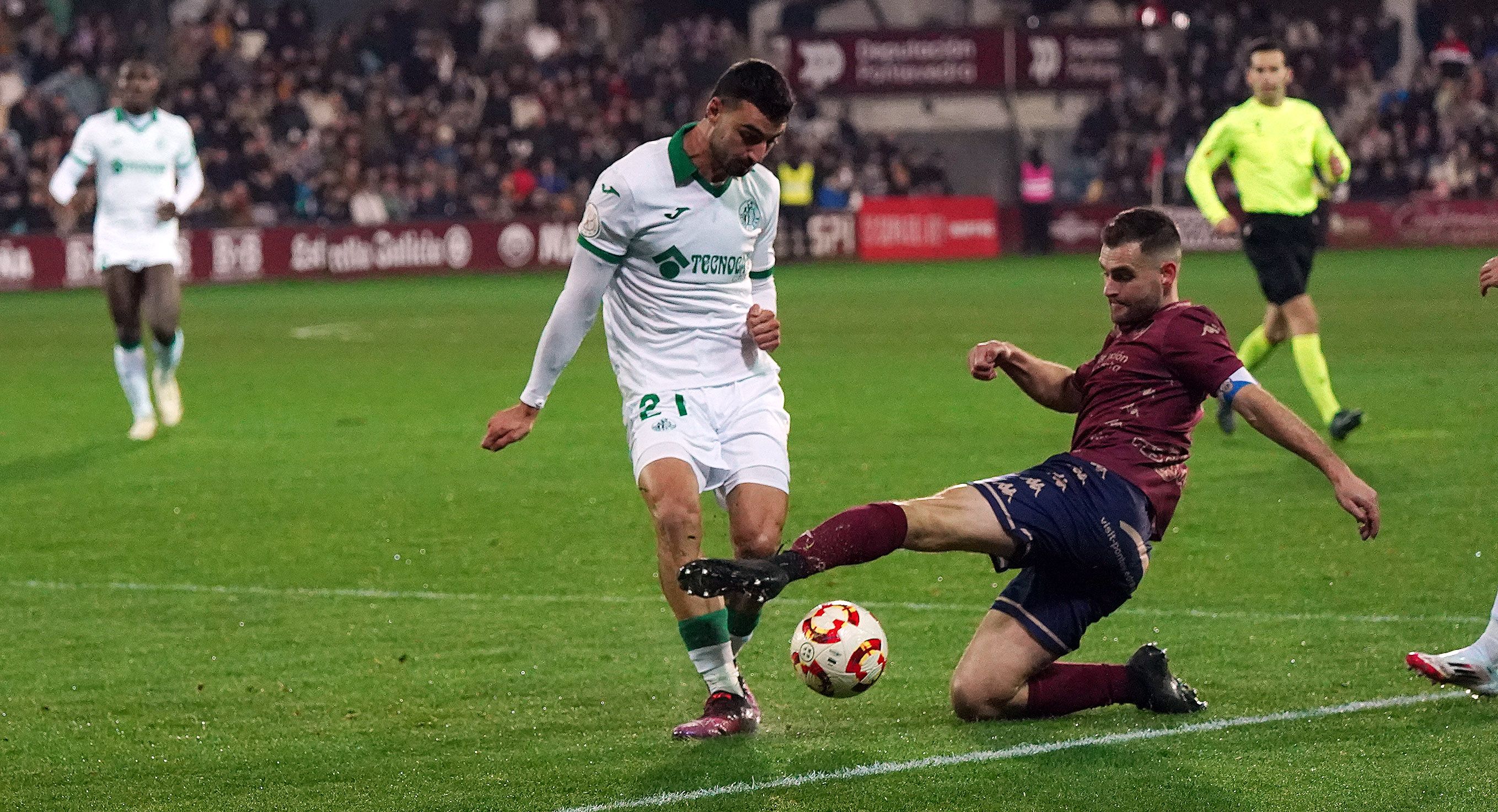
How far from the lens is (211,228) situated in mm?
28891

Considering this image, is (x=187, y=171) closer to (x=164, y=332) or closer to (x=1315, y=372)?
(x=164, y=332)

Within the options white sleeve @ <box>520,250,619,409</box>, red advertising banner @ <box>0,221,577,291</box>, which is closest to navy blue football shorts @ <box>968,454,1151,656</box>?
white sleeve @ <box>520,250,619,409</box>

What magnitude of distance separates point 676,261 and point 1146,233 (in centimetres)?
136

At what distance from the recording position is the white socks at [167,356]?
42.5 feet

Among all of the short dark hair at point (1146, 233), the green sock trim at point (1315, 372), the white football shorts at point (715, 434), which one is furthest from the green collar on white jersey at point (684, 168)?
the green sock trim at point (1315, 372)

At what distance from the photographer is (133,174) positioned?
13.0m

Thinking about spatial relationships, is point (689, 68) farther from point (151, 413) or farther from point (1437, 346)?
point (151, 413)

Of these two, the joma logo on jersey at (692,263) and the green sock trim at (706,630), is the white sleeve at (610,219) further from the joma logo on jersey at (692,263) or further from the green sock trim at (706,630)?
the green sock trim at (706,630)

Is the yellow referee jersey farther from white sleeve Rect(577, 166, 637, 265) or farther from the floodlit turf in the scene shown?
white sleeve Rect(577, 166, 637, 265)

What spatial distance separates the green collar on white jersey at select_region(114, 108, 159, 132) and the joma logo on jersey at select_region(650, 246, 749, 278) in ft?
27.1

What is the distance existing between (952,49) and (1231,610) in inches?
1175

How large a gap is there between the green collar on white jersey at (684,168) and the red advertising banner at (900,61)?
3078 centimetres

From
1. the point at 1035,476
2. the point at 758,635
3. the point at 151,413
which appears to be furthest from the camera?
the point at 151,413

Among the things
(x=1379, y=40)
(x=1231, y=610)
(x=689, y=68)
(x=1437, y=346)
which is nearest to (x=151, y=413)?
(x=1231, y=610)
